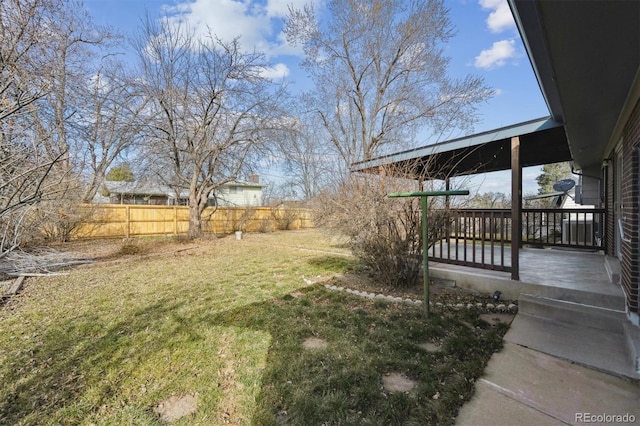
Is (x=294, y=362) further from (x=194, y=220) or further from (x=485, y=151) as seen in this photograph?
(x=194, y=220)

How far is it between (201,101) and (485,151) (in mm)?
10387

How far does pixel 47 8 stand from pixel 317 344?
22.5 feet

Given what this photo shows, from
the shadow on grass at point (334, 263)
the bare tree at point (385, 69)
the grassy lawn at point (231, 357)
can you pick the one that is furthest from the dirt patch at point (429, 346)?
the bare tree at point (385, 69)

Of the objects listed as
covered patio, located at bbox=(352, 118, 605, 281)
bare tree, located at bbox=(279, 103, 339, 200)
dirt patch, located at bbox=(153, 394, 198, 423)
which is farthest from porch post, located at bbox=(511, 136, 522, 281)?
bare tree, located at bbox=(279, 103, 339, 200)

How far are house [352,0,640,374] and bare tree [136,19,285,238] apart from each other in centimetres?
777

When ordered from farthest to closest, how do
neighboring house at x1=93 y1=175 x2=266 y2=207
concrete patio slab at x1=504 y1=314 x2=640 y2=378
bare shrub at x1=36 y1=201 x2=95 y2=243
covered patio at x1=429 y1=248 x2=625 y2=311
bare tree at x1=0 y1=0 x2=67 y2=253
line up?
1. neighboring house at x1=93 y1=175 x2=266 y2=207
2. bare shrub at x1=36 y1=201 x2=95 y2=243
3. bare tree at x1=0 y1=0 x2=67 y2=253
4. covered patio at x1=429 y1=248 x2=625 y2=311
5. concrete patio slab at x1=504 y1=314 x2=640 y2=378

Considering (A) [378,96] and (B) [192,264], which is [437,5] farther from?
(B) [192,264]

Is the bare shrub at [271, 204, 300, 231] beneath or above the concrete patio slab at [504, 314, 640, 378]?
above

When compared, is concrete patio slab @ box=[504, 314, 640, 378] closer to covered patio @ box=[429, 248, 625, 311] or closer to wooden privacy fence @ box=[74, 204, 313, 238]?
covered patio @ box=[429, 248, 625, 311]

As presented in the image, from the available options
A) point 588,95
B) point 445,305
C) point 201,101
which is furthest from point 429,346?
point 201,101

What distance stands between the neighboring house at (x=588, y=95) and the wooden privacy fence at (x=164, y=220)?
12451 mm

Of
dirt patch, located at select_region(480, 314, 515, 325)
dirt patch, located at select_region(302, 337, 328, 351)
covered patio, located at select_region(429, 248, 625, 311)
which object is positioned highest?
covered patio, located at select_region(429, 248, 625, 311)

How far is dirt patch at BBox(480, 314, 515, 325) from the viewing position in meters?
3.60

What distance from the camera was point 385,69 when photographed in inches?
573
